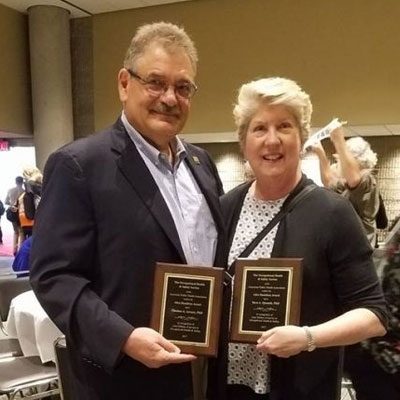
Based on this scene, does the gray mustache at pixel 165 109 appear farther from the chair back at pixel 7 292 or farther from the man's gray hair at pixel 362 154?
the man's gray hair at pixel 362 154

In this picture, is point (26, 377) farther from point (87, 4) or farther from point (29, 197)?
point (87, 4)

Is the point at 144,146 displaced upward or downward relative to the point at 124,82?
downward

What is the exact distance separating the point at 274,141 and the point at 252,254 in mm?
313

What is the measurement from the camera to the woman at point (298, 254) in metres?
1.39

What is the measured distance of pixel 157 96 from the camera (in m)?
1.35

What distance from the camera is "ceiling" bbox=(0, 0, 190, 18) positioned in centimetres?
729

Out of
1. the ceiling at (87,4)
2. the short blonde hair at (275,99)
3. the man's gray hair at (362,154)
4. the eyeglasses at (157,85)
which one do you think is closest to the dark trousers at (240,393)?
the short blonde hair at (275,99)

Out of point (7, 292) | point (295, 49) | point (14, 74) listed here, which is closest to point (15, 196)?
point (14, 74)

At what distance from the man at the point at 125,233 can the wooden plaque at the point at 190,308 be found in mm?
40

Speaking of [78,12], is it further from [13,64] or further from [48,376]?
[48,376]

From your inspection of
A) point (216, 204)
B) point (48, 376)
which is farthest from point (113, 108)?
point (216, 204)

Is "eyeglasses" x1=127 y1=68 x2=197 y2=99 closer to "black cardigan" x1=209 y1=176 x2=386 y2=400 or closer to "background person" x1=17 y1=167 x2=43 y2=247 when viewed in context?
"black cardigan" x1=209 y1=176 x2=386 y2=400

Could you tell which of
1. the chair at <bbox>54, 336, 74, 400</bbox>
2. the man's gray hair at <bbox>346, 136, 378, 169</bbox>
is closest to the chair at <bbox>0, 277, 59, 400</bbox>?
the chair at <bbox>54, 336, 74, 400</bbox>

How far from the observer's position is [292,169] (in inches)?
58.9
